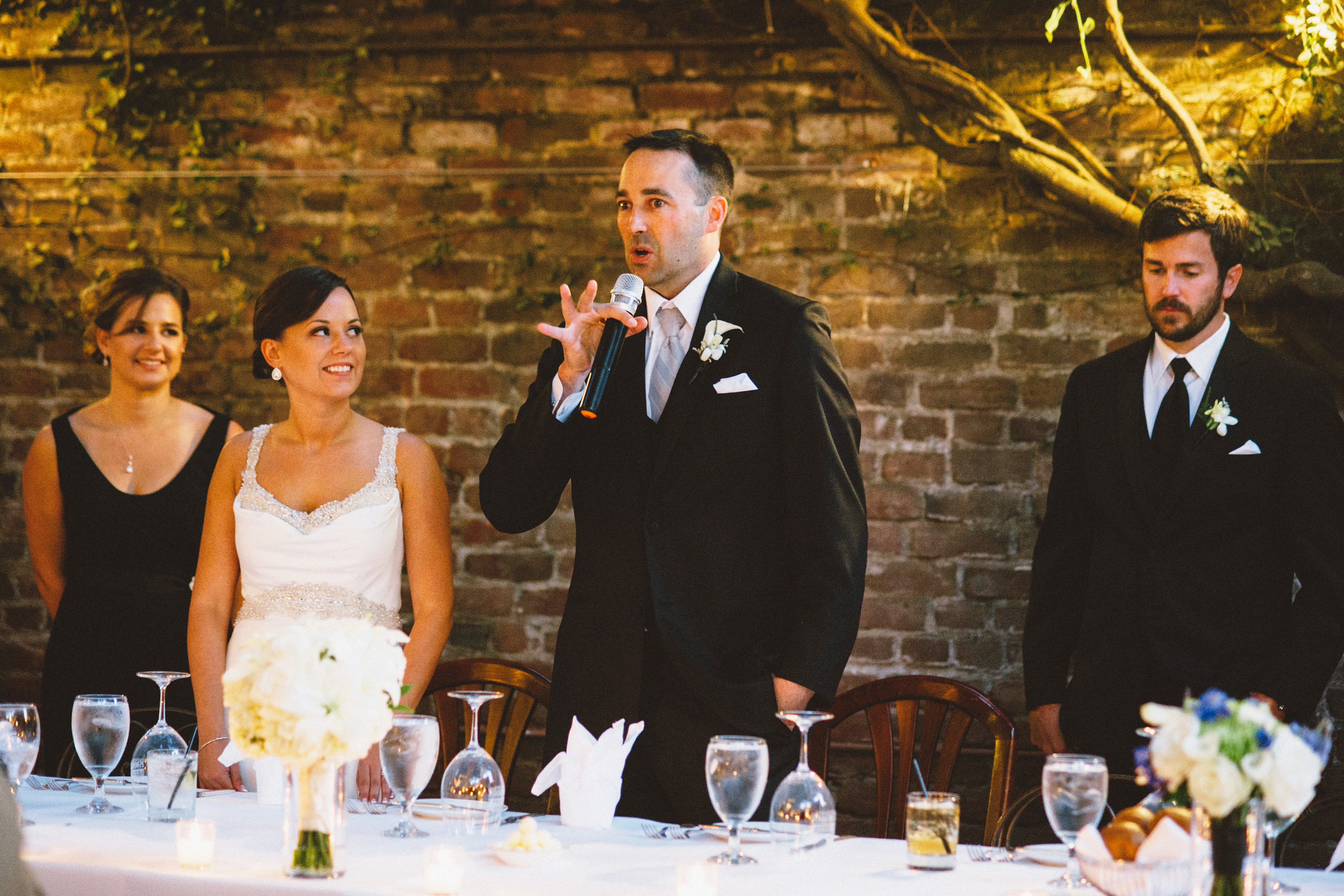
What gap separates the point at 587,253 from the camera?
152 inches

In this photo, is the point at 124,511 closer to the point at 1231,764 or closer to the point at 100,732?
the point at 100,732

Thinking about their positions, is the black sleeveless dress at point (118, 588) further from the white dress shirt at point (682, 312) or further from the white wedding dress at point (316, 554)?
the white dress shirt at point (682, 312)

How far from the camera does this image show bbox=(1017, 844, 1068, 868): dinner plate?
1.93 meters

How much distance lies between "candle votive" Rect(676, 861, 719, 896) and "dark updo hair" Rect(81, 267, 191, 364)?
2.65 metres

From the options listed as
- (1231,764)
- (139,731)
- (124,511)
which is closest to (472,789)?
(1231,764)

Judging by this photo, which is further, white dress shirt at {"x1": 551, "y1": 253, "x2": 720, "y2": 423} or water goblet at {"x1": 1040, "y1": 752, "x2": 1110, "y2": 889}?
white dress shirt at {"x1": 551, "y1": 253, "x2": 720, "y2": 423}

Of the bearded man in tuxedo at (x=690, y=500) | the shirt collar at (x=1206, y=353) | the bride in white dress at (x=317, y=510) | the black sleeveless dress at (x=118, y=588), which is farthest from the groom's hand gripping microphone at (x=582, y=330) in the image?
the black sleeveless dress at (x=118, y=588)

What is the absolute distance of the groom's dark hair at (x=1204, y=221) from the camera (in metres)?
2.87

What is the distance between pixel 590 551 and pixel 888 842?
0.88 m

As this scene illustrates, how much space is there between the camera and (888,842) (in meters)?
2.06

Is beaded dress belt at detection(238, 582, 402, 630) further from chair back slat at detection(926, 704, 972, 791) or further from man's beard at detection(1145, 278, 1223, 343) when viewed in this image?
man's beard at detection(1145, 278, 1223, 343)

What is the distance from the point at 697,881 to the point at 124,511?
2438mm

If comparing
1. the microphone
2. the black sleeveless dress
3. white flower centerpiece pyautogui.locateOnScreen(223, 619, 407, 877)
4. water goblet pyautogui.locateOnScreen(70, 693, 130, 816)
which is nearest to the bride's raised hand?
water goblet pyautogui.locateOnScreen(70, 693, 130, 816)

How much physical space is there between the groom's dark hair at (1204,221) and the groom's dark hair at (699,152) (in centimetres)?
102
